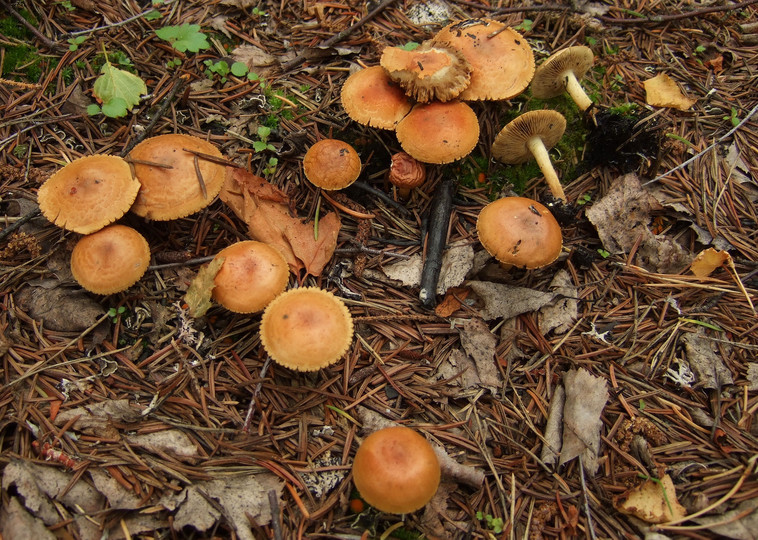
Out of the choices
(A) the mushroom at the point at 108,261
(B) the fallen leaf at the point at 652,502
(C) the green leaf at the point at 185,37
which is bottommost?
(B) the fallen leaf at the point at 652,502

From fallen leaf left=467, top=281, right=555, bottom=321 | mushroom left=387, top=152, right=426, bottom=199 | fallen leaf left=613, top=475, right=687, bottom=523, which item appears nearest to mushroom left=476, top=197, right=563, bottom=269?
fallen leaf left=467, top=281, right=555, bottom=321

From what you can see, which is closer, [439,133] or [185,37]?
[439,133]

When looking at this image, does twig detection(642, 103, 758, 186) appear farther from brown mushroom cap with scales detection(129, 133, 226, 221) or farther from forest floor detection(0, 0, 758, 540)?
brown mushroom cap with scales detection(129, 133, 226, 221)

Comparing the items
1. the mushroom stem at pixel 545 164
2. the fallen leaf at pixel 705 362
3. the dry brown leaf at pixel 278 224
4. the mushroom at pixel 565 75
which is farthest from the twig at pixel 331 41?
the fallen leaf at pixel 705 362

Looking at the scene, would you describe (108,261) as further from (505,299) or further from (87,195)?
(505,299)

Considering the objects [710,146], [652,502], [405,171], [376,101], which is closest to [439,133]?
[405,171]

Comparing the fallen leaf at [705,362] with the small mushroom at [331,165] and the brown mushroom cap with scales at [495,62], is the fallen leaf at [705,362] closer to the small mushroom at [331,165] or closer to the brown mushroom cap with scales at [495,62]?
the brown mushroom cap with scales at [495,62]

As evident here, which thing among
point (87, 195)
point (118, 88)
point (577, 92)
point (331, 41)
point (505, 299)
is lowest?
point (505, 299)
